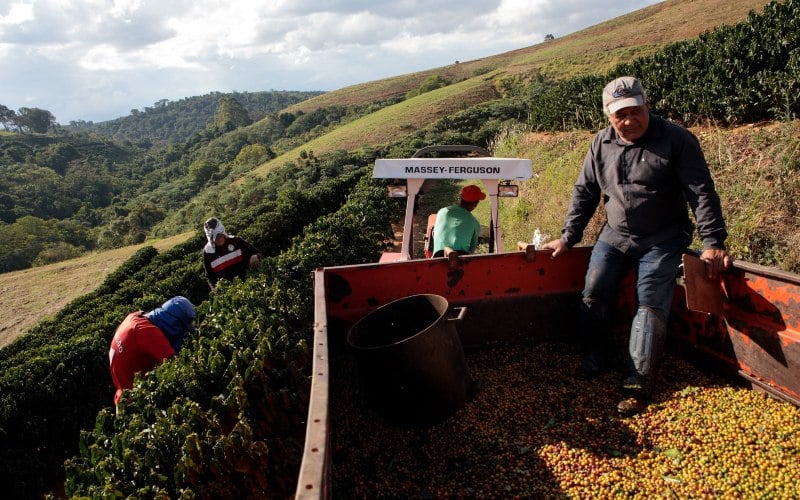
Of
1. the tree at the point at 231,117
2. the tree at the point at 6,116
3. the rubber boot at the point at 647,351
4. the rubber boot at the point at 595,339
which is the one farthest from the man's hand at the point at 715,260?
the tree at the point at 6,116

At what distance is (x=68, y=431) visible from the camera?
6.50 metres

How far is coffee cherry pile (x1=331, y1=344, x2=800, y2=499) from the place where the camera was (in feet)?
8.90

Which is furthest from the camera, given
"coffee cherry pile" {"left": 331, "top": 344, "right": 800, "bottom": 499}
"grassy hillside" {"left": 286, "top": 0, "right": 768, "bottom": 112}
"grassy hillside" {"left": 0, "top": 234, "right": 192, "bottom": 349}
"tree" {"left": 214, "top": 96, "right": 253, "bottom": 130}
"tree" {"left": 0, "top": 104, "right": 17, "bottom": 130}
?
"tree" {"left": 0, "top": 104, "right": 17, "bottom": 130}

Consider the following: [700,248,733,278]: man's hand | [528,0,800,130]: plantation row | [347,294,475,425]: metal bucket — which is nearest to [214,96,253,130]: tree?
[528,0,800,130]: plantation row

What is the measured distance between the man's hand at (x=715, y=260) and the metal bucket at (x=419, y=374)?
160 cm

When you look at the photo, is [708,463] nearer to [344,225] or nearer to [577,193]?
[577,193]

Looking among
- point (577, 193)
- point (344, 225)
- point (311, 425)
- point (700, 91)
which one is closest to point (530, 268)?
point (577, 193)

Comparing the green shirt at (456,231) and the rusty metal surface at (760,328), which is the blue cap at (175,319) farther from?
the rusty metal surface at (760,328)

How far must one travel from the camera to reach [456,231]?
4820 millimetres

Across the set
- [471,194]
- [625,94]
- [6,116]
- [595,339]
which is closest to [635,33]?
[471,194]

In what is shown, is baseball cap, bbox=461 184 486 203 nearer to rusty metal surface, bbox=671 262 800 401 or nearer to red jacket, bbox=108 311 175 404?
rusty metal surface, bbox=671 262 800 401

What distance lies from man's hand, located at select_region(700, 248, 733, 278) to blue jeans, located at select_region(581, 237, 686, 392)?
0.20 meters

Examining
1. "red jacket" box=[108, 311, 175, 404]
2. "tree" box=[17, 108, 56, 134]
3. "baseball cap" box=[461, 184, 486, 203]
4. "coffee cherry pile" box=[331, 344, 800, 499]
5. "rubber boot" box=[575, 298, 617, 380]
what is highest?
"tree" box=[17, 108, 56, 134]

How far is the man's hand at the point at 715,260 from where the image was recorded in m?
3.15
